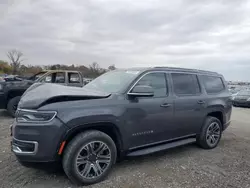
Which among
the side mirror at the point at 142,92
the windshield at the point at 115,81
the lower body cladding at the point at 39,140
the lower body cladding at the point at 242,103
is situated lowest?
the lower body cladding at the point at 242,103

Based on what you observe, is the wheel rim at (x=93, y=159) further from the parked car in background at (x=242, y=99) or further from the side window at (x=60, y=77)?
the parked car in background at (x=242, y=99)

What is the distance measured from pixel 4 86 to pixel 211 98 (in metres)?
6.57

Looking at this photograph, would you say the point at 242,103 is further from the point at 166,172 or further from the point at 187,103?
the point at 166,172

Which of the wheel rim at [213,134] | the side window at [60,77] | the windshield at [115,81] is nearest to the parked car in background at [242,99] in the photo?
the wheel rim at [213,134]

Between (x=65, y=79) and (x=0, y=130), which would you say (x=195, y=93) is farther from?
(x=65, y=79)

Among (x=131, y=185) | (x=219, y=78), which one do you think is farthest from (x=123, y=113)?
(x=219, y=78)

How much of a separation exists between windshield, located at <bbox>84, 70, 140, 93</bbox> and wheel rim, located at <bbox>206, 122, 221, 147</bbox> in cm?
234

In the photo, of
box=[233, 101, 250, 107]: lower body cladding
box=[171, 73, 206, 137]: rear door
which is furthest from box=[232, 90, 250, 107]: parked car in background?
box=[171, 73, 206, 137]: rear door

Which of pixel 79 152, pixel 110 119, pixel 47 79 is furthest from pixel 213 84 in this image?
pixel 47 79

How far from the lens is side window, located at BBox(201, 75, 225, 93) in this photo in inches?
194

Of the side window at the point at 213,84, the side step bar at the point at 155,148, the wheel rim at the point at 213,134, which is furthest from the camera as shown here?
the side window at the point at 213,84

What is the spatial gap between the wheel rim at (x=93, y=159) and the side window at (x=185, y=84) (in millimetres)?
1879

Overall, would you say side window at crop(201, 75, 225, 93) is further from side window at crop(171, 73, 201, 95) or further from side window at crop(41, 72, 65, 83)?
side window at crop(41, 72, 65, 83)

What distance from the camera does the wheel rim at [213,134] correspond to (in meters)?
4.81
